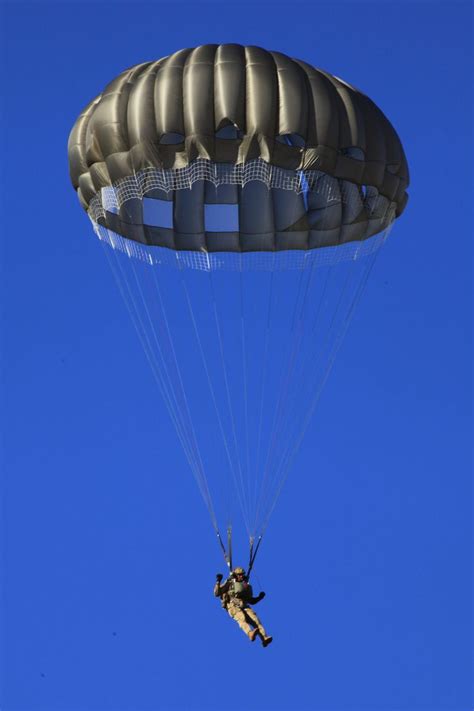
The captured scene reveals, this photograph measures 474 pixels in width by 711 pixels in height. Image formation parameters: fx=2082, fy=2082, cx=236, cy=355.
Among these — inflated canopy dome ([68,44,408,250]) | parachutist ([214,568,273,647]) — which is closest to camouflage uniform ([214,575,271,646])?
parachutist ([214,568,273,647])

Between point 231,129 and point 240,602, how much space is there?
8.69 metres

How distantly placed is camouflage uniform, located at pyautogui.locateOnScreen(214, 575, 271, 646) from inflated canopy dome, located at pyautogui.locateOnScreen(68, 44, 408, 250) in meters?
7.35

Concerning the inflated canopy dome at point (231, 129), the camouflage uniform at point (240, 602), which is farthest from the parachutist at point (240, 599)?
the inflated canopy dome at point (231, 129)

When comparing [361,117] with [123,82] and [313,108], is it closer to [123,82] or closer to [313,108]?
[313,108]

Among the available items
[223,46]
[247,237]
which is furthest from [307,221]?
[223,46]

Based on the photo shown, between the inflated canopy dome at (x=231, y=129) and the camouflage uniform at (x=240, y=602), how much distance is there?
735 cm

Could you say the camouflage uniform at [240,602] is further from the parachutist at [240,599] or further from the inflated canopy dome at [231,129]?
the inflated canopy dome at [231,129]

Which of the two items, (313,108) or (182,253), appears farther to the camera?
(182,253)

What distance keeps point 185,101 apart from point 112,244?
13.3ft

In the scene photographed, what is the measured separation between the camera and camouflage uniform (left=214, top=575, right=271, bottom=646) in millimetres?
37719

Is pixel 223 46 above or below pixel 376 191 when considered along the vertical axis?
above

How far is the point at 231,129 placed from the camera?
38.4 m

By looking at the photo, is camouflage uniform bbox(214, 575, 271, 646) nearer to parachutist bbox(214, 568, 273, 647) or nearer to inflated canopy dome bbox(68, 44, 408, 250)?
parachutist bbox(214, 568, 273, 647)

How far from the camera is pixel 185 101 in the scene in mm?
37875
